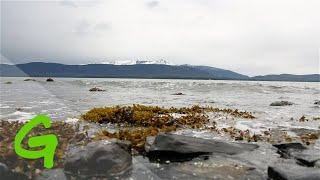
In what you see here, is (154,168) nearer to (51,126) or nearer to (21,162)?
(21,162)

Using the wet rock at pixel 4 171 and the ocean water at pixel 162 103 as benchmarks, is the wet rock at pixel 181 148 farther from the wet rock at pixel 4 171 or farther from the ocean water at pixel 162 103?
the ocean water at pixel 162 103

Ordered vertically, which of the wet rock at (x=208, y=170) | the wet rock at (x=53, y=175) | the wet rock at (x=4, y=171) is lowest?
the wet rock at (x=53, y=175)

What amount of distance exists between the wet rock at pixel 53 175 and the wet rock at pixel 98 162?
0.20m

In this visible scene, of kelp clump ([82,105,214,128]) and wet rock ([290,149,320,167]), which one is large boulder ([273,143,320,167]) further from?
kelp clump ([82,105,214,128])

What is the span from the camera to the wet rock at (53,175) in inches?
416

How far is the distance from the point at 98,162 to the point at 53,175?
129 centimetres

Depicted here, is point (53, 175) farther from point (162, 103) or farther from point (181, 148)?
point (162, 103)

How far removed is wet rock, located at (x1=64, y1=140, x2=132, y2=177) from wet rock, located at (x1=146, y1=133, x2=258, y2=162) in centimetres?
136

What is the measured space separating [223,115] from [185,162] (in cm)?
1445

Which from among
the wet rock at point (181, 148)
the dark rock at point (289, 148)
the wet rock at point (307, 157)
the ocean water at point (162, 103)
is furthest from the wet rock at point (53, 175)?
the ocean water at point (162, 103)

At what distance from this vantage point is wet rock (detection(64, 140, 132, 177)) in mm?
10953

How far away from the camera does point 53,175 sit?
10.8 metres

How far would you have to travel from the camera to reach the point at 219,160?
12.6m

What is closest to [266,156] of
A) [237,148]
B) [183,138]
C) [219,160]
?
[237,148]
